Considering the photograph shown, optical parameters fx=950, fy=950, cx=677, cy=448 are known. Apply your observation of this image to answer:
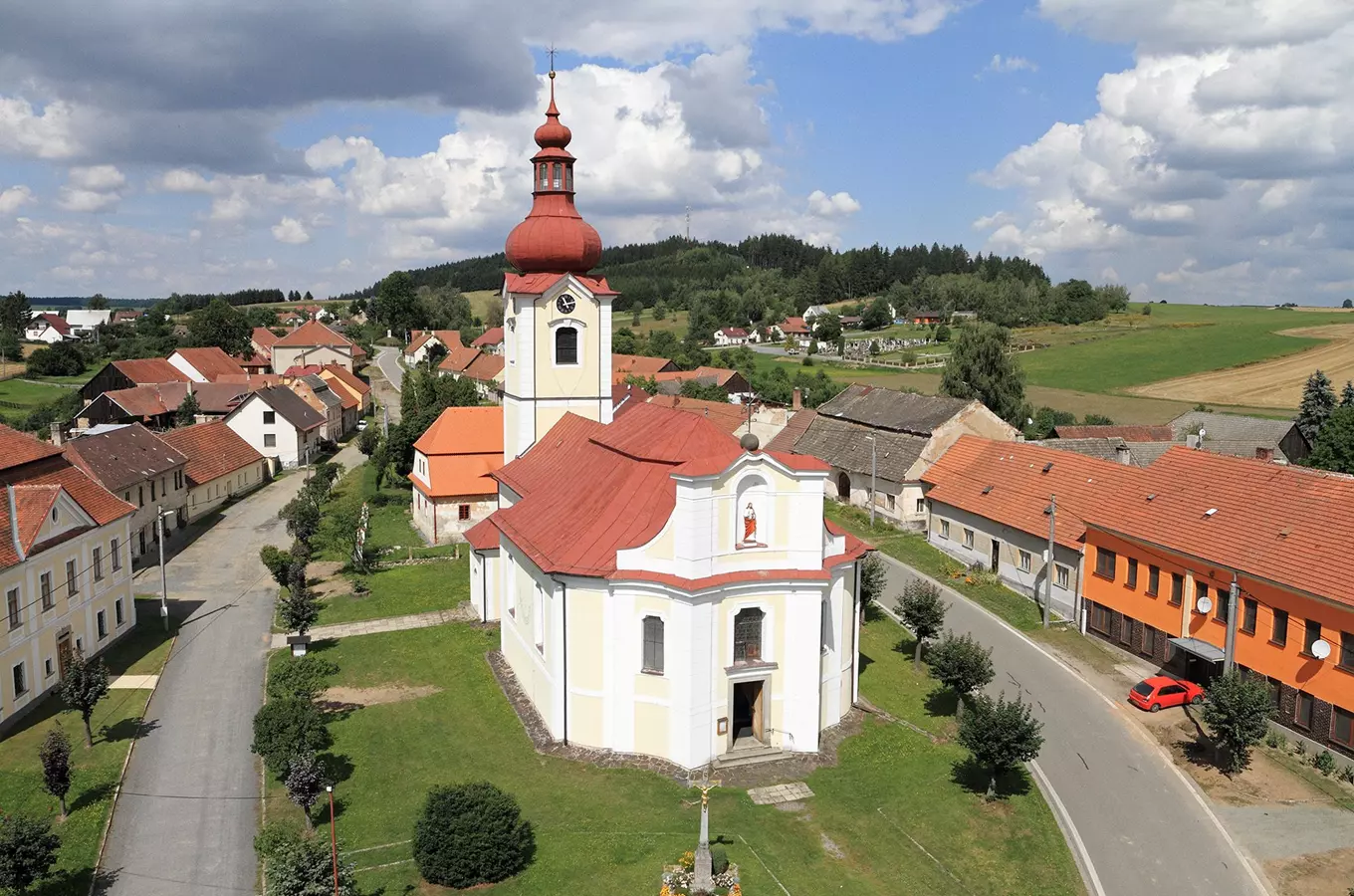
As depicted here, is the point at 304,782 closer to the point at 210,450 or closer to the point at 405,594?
the point at 405,594

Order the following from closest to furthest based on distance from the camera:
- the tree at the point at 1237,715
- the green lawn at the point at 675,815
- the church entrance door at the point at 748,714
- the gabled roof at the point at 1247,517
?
the green lawn at the point at 675,815, the tree at the point at 1237,715, the church entrance door at the point at 748,714, the gabled roof at the point at 1247,517

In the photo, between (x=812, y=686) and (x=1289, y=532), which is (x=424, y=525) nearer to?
(x=812, y=686)

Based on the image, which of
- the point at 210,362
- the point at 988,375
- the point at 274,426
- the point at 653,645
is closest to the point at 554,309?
the point at 653,645

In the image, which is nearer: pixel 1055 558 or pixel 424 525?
pixel 1055 558

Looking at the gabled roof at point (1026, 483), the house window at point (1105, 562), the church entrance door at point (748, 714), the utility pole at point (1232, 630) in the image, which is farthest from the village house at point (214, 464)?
the utility pole at point (1232, 630)

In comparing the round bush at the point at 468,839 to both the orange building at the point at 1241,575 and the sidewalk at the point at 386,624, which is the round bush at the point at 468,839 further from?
the orange building at the point at 1241,575

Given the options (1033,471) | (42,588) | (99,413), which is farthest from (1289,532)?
(99,413)

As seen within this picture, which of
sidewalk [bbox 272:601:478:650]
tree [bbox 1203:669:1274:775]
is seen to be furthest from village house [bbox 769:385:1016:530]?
tree [bbox 1203:669:1274:775]
